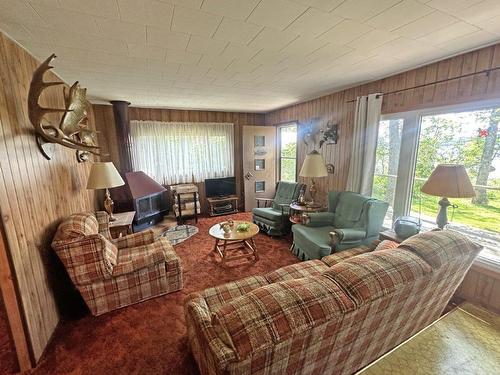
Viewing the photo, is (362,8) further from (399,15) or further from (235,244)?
(235,244)

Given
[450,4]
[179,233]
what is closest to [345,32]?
[450,4]

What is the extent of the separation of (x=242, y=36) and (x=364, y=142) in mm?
2088

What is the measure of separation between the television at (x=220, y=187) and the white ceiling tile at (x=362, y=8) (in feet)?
13.0

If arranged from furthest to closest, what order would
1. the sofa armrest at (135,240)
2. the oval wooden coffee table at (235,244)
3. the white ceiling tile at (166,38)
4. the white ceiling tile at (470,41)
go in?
the oval wooden coffee table at (235,244)
the sofa armrest at (135,240)
the white ceiling tile at (470,41)
the white ceiling tile at (166,38)

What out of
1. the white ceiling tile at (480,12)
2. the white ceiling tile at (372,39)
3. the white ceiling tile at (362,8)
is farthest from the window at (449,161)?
the white ceiling tile at (362,8)

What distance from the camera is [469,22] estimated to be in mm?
1466

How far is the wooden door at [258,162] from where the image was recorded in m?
4.85

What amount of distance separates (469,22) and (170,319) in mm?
3244

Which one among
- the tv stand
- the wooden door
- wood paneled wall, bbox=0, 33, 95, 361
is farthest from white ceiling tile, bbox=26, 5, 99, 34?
the tv stand

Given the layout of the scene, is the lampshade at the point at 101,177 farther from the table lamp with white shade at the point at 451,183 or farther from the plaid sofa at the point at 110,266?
the table lamp with white shade at the point at 451,183

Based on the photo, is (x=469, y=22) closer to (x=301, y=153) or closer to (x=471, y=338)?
(x=471, y=338)

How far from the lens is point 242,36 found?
5.31 ft

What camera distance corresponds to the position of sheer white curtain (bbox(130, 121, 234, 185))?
4.41 metres

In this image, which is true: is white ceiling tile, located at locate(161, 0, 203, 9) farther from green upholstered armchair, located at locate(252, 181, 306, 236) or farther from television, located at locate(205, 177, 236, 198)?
television, located at locate(205, 177, 236, 198)
